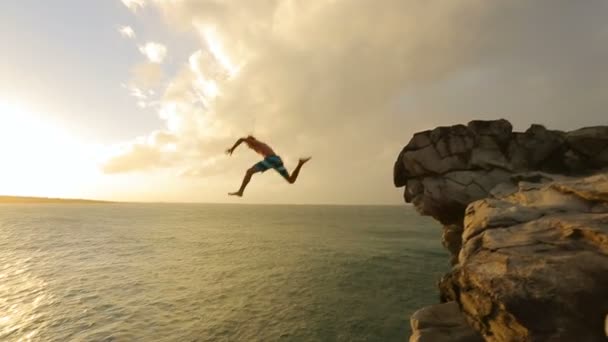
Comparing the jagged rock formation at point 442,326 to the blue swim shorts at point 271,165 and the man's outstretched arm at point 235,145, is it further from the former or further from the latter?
the man's outstretched arm at point 235,145

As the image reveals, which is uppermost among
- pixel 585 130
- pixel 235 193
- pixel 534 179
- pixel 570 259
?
pixel 585 130

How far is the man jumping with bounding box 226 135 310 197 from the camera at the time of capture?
7793 millimetres

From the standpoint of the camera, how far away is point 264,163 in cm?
811

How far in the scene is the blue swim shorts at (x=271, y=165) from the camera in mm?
7992

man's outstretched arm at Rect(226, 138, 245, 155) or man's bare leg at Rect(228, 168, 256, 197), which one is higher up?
man's outstretched arm at Rect(226, 138, 245, 155)

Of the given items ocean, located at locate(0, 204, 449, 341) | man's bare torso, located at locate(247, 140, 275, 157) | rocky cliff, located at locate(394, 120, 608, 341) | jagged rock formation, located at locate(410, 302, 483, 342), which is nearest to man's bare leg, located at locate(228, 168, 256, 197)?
man's bare torso, located at locate(247, 140, 275, 157)

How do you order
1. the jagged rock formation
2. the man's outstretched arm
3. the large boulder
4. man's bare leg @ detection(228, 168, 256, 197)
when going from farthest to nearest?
the jagged rock formation < man's bare leg @ detection(228, 168, 256, 197) < the man's outstretched arm < the large boulder

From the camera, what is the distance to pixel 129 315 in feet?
80.4

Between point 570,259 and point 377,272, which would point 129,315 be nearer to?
point 377,272

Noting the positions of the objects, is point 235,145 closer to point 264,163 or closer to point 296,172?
point 264,163

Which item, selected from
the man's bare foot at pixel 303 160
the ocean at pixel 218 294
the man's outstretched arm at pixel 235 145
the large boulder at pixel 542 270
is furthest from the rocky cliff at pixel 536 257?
the ocean at pixel 218 294

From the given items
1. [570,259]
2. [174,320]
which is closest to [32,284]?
[174,320]

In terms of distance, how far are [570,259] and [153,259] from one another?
55.7 meters

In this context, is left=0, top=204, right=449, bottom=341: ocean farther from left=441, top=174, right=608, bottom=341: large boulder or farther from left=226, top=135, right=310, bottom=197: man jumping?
left=226, top=135, right=310, bottom=197: man jumping
